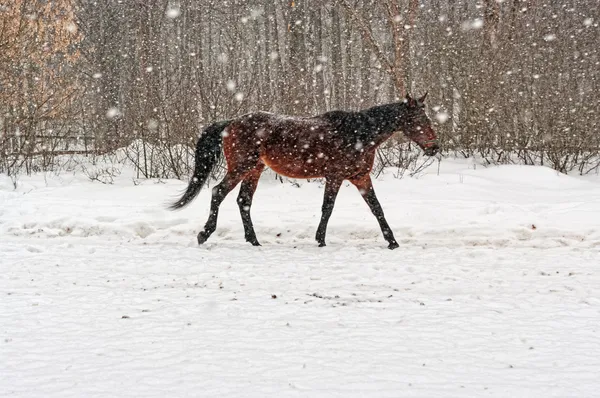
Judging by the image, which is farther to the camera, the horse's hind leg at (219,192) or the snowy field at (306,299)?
the horse's hind leg at (219,192)

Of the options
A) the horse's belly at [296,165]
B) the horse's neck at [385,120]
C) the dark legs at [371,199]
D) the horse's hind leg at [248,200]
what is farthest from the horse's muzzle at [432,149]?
the horse's hind leg at [248,200]

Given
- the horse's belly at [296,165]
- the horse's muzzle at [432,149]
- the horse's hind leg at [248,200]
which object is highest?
the horse's muzzle at [432,149]

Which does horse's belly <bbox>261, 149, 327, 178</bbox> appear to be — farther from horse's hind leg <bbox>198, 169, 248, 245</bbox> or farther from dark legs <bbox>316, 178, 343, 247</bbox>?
horse's hind leg <bbox>198, 169, 248, 245</bbox>

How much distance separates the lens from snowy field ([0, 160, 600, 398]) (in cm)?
293

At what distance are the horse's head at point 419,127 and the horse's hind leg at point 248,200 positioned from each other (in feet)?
6.72

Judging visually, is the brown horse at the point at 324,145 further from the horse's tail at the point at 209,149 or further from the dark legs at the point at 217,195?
the horse's tail at the point at 209,149

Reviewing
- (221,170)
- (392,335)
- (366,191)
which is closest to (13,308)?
(392,335)

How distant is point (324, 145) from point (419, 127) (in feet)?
4.08

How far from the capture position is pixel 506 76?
12352mm

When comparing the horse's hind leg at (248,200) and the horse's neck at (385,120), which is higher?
the horse's neck at (385,120)

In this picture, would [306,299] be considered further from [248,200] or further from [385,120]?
[385,120]

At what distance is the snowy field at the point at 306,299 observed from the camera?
115 inches

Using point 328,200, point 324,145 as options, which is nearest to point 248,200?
point 328,200

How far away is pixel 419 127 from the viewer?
7273mm
